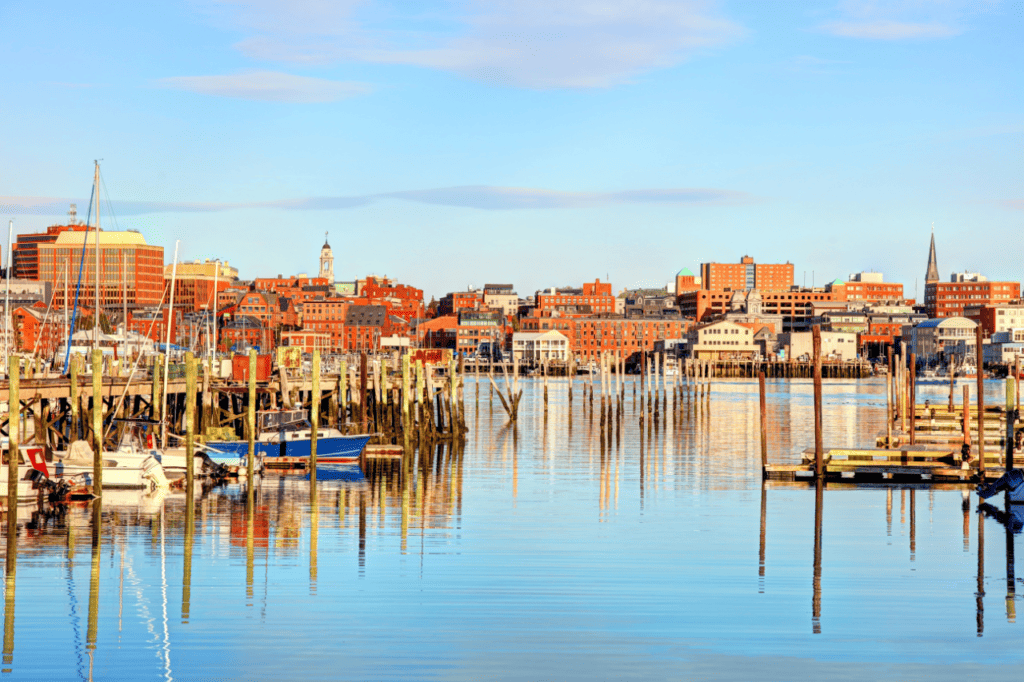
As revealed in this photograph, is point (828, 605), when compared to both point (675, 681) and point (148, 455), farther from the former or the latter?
point (148, 455)

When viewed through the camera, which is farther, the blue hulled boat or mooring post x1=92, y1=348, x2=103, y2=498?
the blue hulled boat

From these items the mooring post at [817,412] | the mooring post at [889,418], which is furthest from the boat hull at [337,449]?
the mooring post at [889,418]

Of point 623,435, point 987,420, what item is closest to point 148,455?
point 623,435

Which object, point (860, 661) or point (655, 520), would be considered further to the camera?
point (655, 520)

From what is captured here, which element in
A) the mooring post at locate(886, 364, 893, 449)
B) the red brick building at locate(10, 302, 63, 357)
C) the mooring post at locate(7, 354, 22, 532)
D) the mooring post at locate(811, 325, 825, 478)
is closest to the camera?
the mooring post at locate(7, 354, 22, 532)

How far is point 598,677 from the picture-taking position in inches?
731

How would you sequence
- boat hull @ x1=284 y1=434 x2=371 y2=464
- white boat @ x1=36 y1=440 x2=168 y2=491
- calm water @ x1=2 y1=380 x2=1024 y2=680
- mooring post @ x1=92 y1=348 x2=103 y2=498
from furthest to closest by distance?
boat hull @ x1=284 y1=434 x2=371 y2=464 → white boat @ x1=36 y1=440 x2=168 y2=491 → mooring post @ x1=92 y1=348 x2=103 y2=498 → calm water @ x1=2 y1=380 x2=1024 y2=680

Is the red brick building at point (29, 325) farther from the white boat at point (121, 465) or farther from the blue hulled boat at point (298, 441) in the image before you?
the white boat at point (121, 465)

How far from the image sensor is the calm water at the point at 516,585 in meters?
19.5

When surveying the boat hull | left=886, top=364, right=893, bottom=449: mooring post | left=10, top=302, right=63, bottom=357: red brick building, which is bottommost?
the boat hull

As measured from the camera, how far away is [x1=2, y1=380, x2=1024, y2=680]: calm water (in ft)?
63.9

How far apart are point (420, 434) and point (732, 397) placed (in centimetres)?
7678

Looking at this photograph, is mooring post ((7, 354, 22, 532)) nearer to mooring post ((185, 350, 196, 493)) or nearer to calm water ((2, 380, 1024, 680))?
calm water ((2, 380, 1024, 680))

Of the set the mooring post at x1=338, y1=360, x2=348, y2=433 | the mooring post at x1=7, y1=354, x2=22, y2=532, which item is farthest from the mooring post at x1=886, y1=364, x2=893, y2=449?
the mooring post at x1=7, y1=354, x2=22, y2=532
